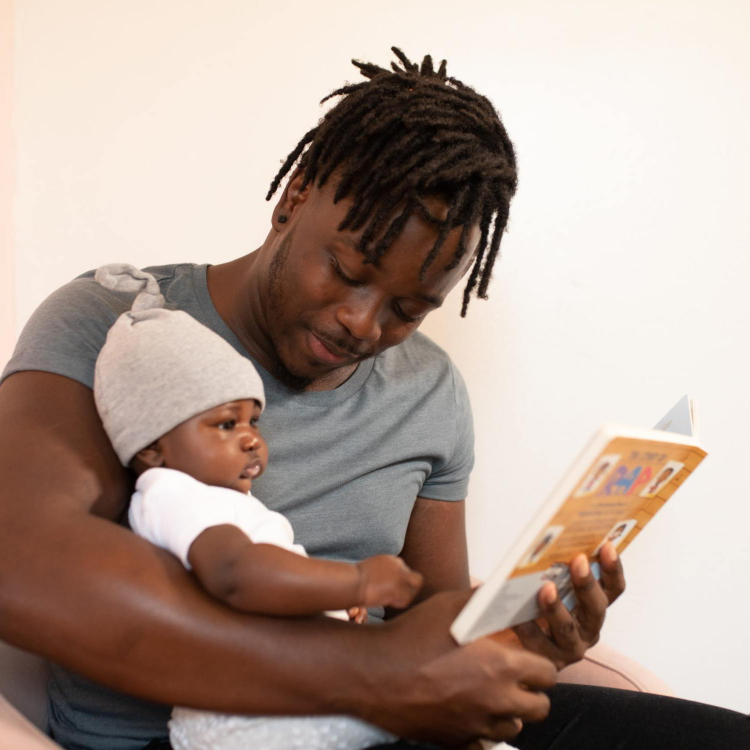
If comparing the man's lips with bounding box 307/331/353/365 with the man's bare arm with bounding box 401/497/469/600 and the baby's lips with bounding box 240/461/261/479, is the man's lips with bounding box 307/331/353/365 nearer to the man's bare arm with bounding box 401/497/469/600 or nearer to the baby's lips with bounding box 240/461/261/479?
the baby's lips with bounding box 240/461/261/479

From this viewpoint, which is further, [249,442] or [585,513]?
[249,442]

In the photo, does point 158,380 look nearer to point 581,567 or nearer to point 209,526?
point 209,526

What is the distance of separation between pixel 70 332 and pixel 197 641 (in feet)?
1.56

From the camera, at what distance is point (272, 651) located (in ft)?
2.93

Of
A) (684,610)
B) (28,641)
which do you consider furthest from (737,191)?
(28,641)

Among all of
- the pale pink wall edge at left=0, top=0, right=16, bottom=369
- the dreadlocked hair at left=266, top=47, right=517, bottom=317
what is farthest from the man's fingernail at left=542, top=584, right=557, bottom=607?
the pale pink wall edge at left=0, top=0, right=16, bottom=369

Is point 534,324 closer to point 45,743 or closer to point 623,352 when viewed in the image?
point 623,352

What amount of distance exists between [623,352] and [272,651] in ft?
4.12

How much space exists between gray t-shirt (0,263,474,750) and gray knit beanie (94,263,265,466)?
8 cm

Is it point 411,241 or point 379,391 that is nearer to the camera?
point 411,241

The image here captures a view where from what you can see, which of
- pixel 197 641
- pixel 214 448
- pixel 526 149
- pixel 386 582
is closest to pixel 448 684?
pixel 386 582

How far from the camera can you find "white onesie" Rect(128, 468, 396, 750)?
3.03ft

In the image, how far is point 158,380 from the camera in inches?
40.3

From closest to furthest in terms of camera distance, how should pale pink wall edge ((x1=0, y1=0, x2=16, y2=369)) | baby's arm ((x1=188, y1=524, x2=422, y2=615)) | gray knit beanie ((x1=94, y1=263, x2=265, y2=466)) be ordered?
baby's arm ((x1=188, y1=524, x2=422, y2=615)) → gray knit beanie ((x1=94, y1=263, x2=265, y2=466)) → pale pink wall edge ((x1=0, y1=0, x2=16, y2=369))
